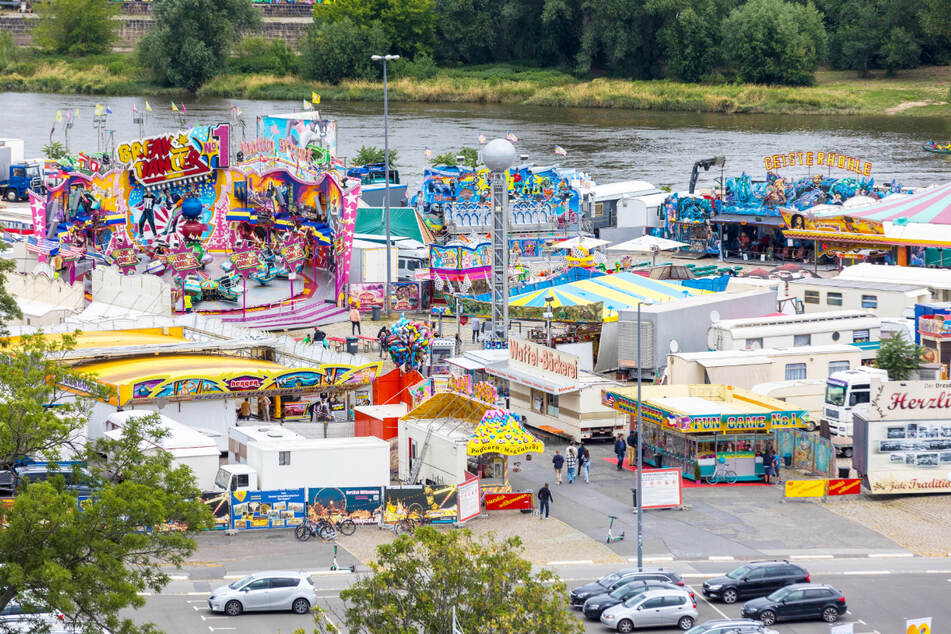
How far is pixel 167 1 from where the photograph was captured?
14100cm

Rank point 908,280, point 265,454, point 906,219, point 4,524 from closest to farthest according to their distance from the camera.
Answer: point 4,524 < point 265,454 < point 908,280 < point 906,219

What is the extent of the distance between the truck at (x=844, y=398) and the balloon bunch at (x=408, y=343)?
11.1 m

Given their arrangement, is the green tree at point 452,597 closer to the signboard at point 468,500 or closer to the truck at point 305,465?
the signboard at point 468,500

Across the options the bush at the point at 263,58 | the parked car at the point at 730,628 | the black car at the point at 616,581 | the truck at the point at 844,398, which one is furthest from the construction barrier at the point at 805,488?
the bush at the point at 263,58

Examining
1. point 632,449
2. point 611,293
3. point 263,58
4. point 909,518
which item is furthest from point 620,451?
point 263,58

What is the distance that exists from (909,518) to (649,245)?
3177 centimetres

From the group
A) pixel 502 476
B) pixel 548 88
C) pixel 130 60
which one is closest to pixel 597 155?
pixel 548 88

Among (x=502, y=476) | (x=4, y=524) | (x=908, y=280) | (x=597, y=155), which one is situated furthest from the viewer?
(x=597, y=155)

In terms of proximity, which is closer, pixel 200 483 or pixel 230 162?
pixel 200 483

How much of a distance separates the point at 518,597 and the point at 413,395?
17642 millimetres

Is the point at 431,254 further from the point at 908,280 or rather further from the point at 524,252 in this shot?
the point at 908,280

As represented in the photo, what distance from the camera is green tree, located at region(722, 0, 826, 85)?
134000mm

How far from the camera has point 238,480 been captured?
35.4 meters

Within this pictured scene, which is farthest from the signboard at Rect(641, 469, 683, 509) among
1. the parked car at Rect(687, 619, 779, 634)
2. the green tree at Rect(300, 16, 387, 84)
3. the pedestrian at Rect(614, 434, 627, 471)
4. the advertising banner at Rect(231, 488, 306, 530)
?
the green tree at Rect(300, 16, 387, 84)
